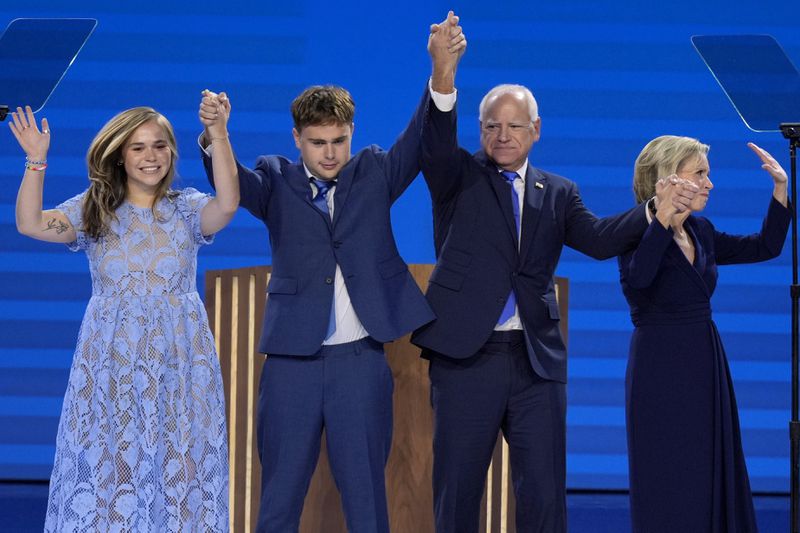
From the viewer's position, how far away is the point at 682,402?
345 centimetres

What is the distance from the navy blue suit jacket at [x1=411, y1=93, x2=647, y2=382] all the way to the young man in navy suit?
0.29ft

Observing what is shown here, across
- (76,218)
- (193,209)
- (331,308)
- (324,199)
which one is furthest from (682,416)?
(76,218)

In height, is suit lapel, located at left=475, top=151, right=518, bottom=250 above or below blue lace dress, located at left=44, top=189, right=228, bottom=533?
above

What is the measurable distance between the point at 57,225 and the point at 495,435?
130 cm

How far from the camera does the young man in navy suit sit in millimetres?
3027

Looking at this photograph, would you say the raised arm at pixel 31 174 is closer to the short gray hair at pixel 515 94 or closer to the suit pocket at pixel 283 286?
the suit pocket at pixel 283 286

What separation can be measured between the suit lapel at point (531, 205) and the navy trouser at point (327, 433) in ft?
1.83

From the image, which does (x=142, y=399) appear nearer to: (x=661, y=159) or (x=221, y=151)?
(x=221, y=151)

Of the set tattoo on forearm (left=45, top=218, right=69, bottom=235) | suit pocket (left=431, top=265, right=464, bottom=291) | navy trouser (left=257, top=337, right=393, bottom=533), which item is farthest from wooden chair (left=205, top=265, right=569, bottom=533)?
tattoo on forearm (left=45, top=218, right=69, bottom=235)

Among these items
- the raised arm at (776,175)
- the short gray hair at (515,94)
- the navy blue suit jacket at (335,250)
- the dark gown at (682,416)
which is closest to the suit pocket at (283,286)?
the navy blue suit jacket at (335,250)

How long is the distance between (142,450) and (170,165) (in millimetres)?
769

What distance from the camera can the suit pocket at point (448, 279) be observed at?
3223 mm

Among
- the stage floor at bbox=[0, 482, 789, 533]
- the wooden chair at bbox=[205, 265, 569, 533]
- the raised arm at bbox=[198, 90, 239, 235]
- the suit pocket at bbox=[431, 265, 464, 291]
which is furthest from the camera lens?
the stage floor at bbox=[0, 482, 789, 533]

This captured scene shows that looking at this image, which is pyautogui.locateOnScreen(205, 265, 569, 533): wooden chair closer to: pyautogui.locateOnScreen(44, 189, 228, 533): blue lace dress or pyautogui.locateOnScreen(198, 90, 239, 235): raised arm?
pyautogui.locateOnScreen(44, 189, 228, 533): blue lace dress
